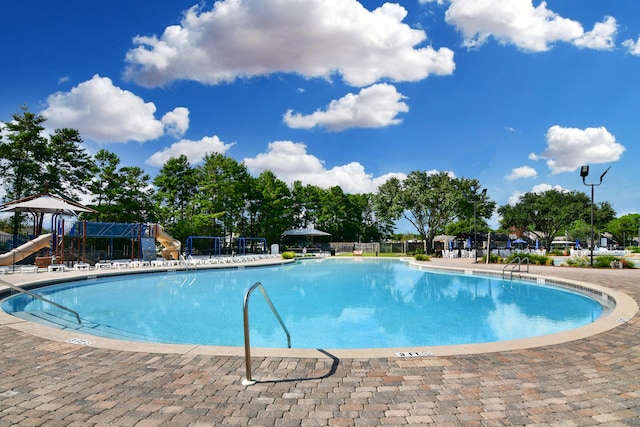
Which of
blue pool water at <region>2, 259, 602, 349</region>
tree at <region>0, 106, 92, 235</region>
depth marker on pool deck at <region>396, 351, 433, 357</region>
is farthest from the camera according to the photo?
tree at <region>0, 106, 92, 235</region>

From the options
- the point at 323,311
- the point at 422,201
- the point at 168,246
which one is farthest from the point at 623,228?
the point at 323,311

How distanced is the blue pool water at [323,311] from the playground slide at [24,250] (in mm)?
6767

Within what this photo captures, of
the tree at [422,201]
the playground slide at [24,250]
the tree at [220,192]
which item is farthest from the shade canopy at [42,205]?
the tree at [422,201]

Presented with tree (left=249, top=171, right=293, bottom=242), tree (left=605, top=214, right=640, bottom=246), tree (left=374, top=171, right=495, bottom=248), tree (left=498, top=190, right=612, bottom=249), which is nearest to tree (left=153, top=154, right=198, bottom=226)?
tree (left=249, top=171, right=293, bottom=242)

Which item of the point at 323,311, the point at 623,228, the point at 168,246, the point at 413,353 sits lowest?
the point at 323,311

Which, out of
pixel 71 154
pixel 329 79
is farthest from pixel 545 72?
pixel 71 154

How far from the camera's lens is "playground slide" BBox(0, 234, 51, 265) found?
1844 cm

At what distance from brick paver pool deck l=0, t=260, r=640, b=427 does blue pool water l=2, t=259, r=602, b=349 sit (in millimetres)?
2878

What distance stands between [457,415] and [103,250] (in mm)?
28347

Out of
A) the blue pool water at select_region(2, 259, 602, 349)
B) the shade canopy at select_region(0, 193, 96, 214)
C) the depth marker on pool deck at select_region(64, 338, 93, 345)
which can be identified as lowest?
the blue pool water at select_region(2, 259, 602, 349)

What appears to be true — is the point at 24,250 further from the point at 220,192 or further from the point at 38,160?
the point at 220,192

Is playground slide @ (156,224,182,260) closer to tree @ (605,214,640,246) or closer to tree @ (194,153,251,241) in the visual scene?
tree @ (194,153,251,241)

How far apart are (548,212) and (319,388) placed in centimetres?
4777

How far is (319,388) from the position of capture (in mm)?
3455
